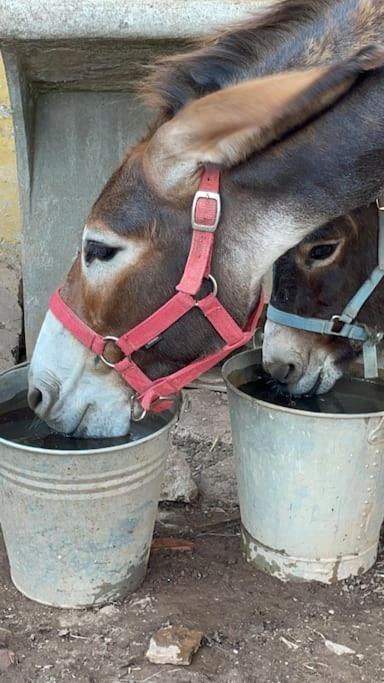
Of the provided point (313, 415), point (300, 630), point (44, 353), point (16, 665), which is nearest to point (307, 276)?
point (313, 415)

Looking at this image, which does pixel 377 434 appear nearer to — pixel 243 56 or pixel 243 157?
pixel 243 157

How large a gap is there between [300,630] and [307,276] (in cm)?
99

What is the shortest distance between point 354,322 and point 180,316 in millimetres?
674

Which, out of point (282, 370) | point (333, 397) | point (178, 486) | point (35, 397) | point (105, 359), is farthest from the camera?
point (178, 486)

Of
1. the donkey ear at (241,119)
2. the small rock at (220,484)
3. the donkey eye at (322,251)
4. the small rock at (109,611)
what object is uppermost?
the donkey ear at (241,119)

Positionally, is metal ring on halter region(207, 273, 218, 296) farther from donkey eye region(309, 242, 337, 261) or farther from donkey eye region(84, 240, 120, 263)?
donkey eye region(309, 242, 337, 261)

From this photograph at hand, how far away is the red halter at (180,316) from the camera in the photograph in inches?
71.5

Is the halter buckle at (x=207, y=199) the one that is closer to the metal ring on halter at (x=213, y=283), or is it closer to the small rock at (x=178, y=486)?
the metal ring on halter at (x=213, y=283)

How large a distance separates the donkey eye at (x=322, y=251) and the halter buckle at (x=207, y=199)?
1.77 ft

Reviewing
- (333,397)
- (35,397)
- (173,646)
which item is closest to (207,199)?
(35,397)

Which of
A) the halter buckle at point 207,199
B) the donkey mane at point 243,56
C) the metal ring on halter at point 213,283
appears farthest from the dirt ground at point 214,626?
the donkey mane at point 243,56

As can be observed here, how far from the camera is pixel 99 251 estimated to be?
1917mm

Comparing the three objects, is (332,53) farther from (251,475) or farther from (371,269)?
(251,475)

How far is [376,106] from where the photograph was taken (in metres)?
1.82
